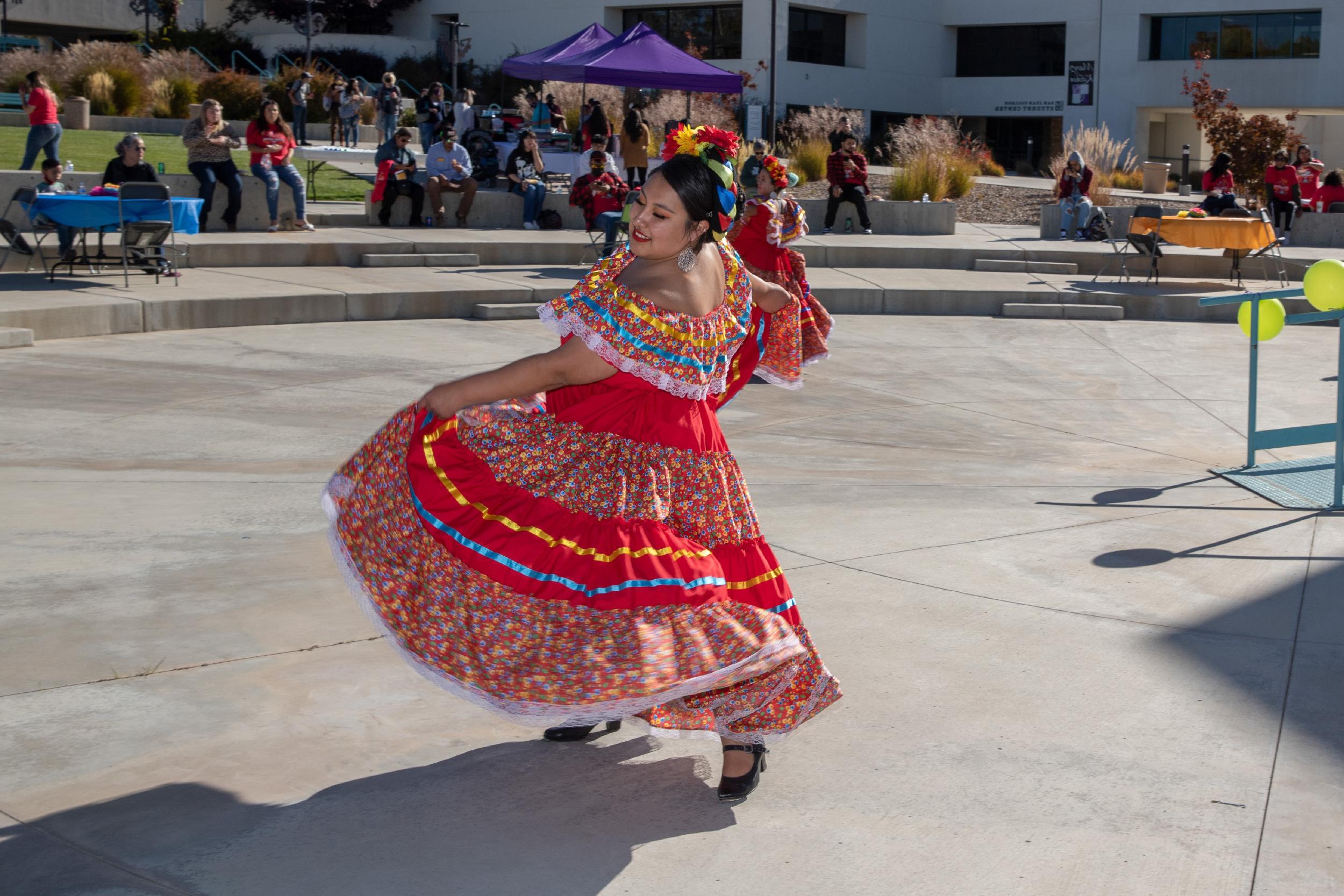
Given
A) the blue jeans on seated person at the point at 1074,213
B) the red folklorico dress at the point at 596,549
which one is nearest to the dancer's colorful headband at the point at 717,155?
the red folklorico dress at the point at 596,549

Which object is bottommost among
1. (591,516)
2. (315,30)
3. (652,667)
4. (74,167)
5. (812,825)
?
(812,825)

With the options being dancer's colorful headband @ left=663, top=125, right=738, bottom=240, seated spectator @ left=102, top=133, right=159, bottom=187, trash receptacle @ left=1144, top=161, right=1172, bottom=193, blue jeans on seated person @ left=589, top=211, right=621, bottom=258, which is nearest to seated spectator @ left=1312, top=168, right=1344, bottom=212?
trash receptacle @ left=1144, top=161, right=1172, bottom=193

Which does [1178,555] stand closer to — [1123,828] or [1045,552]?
[1045,552]

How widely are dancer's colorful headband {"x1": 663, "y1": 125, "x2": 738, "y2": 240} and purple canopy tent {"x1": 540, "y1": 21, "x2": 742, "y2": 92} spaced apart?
18199 millimetres

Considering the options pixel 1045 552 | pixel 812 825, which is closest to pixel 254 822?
pixel 812 825

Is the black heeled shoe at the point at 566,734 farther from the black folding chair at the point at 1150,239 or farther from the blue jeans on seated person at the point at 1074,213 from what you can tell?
the blue jeans on seated person at the point at 1074,213

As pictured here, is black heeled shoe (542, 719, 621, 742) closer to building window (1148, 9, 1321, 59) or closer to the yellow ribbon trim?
the yellow ribbon trim

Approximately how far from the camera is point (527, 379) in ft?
11.0

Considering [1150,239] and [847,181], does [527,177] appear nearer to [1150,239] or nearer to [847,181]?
[847,181]

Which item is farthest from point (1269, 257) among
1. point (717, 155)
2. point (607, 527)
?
point (607, 527)

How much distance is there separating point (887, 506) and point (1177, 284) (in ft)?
38.2

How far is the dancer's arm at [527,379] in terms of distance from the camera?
3.35m

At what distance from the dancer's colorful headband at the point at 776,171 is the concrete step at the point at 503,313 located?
14.0 ft

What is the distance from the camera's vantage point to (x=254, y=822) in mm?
3418
